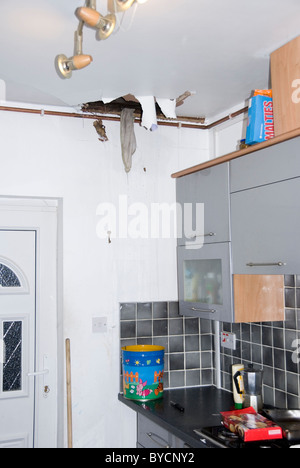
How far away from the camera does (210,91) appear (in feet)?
9.05

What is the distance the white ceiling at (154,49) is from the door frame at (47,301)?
642 millimetres

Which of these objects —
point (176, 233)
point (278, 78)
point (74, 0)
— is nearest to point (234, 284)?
point (176, 233)

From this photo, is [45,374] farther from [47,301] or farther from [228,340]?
[228,340]

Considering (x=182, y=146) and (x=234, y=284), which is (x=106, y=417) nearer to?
(x=234, y=284)

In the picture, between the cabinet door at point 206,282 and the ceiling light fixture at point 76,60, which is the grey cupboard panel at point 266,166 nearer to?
the cabinet door at point 206,282

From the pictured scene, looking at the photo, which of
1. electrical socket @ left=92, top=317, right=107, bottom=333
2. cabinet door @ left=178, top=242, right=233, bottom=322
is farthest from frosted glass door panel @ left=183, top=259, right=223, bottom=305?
electrical socket @ left=92, top=317, right=107, bottom=333

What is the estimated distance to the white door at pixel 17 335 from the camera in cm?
290

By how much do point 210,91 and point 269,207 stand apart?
88cm

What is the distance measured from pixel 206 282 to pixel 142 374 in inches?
25.1

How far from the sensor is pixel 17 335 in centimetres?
295

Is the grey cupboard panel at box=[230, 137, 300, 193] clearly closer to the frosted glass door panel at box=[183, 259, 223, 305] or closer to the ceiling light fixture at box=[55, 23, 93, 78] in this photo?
the frosted glass door panel at box=[183, 259, 223, 305]

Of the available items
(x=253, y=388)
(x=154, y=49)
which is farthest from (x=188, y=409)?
(x=154, y=49)

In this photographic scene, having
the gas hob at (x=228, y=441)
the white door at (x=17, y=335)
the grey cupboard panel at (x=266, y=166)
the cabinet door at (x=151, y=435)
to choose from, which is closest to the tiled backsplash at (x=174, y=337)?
the cabinet door at (x=151, y=435)

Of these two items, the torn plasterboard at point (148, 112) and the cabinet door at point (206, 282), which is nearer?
the cabinet door at point (206, 282)
